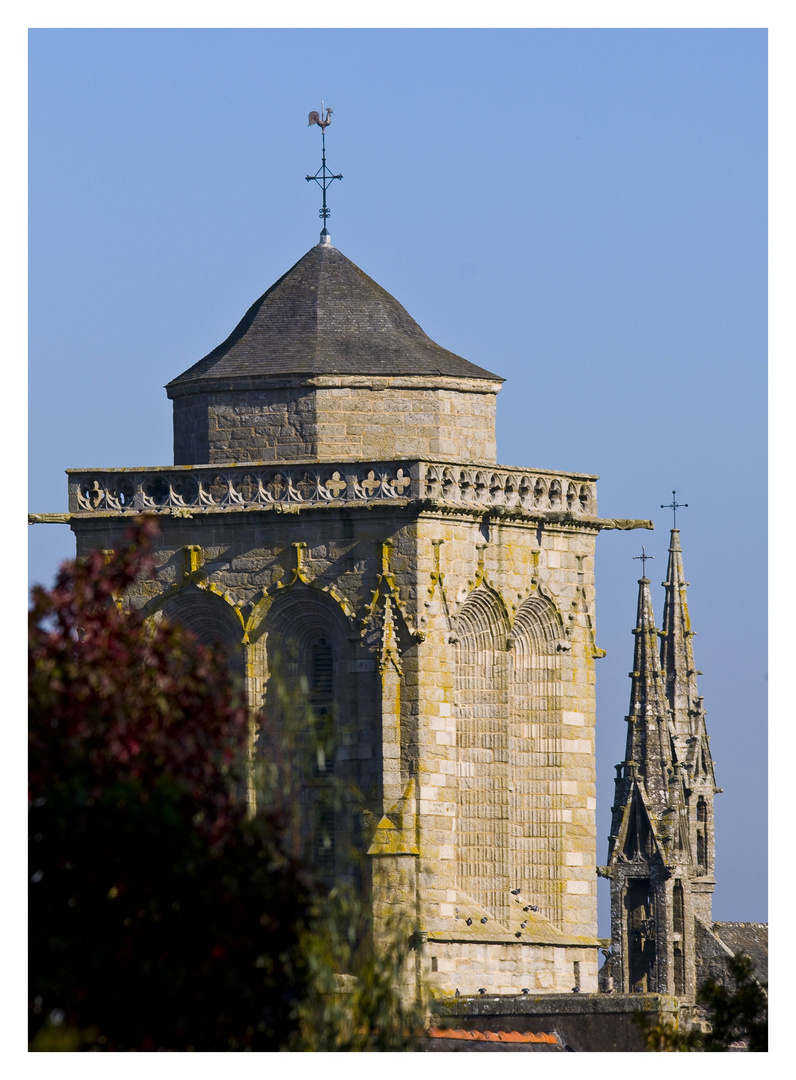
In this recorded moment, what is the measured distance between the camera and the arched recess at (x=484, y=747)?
72250 mm

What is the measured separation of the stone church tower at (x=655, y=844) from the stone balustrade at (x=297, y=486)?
3988 centimetres

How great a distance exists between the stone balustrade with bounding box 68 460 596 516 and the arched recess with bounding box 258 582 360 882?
1.87 m

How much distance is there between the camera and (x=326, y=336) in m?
74.1

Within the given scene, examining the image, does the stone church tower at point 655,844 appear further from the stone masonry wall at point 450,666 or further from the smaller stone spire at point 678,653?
the stone masonry wall at point 450,666

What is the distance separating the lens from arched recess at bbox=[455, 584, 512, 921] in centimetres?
7225

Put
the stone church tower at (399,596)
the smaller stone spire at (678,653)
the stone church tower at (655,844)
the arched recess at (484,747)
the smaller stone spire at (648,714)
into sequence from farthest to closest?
the smaller stone spire at (678,653)
the smaller stone spire at (648,714)
the stone church tower at (655,844)
the arched recess at (484,747)
the stone church tower at (399,596)

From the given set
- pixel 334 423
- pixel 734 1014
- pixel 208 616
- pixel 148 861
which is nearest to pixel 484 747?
pixel 208 616

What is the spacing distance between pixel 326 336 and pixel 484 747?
8.25 m

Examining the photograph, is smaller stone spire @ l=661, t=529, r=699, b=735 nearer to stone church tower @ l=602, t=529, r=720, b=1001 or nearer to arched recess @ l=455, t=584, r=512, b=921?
stone church tower @ l=602, t=529, r=720, b=1001

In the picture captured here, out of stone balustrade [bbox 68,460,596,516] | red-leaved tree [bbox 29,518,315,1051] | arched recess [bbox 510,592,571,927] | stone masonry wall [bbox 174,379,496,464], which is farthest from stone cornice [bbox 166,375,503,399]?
red-leaved tree [bbox 29,518,315,1051]

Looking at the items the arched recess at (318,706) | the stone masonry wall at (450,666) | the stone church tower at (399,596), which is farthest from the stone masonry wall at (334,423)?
the arched recess at (318,706)

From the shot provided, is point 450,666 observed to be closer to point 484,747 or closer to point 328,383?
point 484,747
